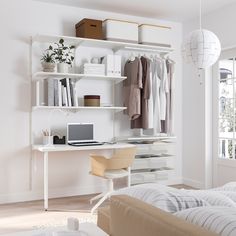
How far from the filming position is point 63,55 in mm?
4488

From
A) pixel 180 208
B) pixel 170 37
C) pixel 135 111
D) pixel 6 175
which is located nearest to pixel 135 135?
pixel 135 111

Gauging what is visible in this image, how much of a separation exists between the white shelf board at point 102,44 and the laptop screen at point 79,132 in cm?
108

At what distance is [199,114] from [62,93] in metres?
2.09

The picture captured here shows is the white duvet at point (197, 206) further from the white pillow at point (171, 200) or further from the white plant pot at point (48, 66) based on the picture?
the white plant pot at point (48, 66)

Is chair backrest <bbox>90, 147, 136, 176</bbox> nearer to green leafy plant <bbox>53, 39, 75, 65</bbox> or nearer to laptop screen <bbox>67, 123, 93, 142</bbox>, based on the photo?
laptop screen <bbox>67, 123, 93, 142</bbox>

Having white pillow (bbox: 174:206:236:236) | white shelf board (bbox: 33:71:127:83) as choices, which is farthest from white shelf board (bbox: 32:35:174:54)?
white pillow (bbox: 174:206:236:236)

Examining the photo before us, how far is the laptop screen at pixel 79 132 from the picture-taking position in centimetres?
429

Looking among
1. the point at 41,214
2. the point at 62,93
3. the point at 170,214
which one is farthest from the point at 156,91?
the point at 170,214

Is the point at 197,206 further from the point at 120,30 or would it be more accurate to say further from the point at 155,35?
the point at 155,35

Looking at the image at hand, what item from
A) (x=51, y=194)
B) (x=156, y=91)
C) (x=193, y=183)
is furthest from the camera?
(x=193, y=183)

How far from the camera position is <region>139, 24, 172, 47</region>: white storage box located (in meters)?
4.75

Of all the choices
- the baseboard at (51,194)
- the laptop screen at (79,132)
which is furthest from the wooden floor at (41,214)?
the laptop screen at (79,132)

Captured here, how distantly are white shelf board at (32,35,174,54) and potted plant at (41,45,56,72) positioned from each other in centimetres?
16

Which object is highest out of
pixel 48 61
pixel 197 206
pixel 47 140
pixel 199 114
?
pixel 48 61
